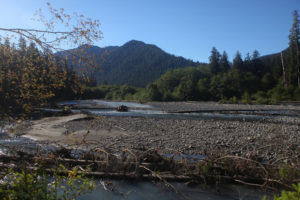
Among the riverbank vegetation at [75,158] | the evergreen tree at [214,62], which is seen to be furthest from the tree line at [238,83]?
the riverbank vegetation at [75,158]

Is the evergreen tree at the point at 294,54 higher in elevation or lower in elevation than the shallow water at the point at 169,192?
higher

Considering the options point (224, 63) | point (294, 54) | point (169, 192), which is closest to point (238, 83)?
point (294, 54)

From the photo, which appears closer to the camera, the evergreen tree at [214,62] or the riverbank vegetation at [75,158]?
the riverbank vegetation at [75,158]

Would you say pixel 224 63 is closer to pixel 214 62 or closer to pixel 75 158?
pixel 214 62

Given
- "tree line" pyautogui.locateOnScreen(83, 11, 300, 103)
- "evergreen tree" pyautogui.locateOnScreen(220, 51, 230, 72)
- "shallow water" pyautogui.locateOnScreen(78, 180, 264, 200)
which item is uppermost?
"evergreen tree" pyautogui.locateOnScreen(220, 51, 230, 72)

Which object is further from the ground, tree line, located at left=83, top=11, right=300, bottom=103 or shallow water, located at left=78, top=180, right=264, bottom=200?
tree line, located at left=83, top=11, right=300, bottom=103

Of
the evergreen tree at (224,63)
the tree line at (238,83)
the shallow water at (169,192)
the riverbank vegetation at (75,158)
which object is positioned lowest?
the shallow water at (169,192)

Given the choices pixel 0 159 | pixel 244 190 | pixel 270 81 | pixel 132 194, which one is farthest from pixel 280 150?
pixel 270 81

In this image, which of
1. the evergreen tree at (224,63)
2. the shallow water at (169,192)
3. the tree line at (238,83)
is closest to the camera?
the shallow water at (169,192)

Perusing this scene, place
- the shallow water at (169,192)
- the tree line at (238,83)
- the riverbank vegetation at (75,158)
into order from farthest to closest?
the tree line at (238,83) < the shallow water at (169,192) < the riverbank vegetation at (75,158)

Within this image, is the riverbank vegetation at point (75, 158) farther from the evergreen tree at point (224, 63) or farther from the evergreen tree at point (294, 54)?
the evergreen tree at point (224, 63)

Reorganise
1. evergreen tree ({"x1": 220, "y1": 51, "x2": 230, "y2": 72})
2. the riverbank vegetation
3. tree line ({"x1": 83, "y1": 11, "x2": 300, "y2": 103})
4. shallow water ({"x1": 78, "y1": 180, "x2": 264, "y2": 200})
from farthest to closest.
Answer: evergreen tree ({"x1": 220, "y1": 51, "x2": 230, "y2": 72})
tree line ({"x1": 83, "y1": 11, "x2": 300, "y2": 103})
shallow water ({"x1": 78, "y1": 180, "x2": 264, "y2": 200})
the riverbank vegetation

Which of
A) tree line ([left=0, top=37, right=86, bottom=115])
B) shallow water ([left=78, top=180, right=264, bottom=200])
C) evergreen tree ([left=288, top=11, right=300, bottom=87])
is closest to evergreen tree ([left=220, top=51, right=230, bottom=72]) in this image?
evergreen tree ([left=288, top=11, right=300, bottom=87])

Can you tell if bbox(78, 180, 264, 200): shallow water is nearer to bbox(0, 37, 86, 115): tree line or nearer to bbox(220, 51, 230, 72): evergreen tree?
bbox(0, 37, 86, 115): tree line
